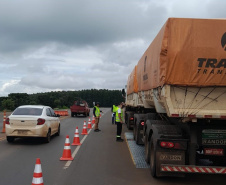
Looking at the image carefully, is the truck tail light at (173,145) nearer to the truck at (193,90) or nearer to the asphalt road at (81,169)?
the truck at (193,90)

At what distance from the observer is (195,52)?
6109 millimetres

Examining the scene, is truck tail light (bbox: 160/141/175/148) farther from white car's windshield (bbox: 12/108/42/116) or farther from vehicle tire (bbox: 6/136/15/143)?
vehicle tire (bbox: 6/136/15/143)

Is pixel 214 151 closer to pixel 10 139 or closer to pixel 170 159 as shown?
pixel 170 159

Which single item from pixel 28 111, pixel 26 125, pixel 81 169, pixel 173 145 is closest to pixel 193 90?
pixel 173 145

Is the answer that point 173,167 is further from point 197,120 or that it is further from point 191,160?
point 197,120

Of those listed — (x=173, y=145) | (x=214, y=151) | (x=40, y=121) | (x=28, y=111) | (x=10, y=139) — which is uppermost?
(x=28, y=111)

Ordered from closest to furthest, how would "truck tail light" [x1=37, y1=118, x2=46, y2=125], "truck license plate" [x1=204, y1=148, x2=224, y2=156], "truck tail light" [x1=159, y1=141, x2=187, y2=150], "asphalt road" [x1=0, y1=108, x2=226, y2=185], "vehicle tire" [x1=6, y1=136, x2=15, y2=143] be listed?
"truck tail light" [x1=159, y1=141, x2=187, y2=150] < "truck license plate" [x1=204, y1=148, x2=224, y2=156] < "asphalt road" [x1=0, y1=108, x2=226, y2=185] < "truck tail light" [x1=37, y1=118, x2=46, y2=125] < "vehicle tire" [x1=6, y1=136, x2=15, y2=143]

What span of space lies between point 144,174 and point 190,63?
9.73 ft

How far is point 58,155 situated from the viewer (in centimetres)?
948

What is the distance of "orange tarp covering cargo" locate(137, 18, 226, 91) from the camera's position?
6.07 metres

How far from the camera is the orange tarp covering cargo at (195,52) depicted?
607cm

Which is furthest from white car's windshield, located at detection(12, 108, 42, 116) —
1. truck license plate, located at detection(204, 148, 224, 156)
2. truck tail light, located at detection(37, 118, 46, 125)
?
truck license plate, located at detection(204, 148, 224, 156)

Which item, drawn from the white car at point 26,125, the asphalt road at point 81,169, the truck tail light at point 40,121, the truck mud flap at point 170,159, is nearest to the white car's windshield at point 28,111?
the white car at point 26,125

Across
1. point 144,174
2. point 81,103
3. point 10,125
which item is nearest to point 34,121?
point 10,125
